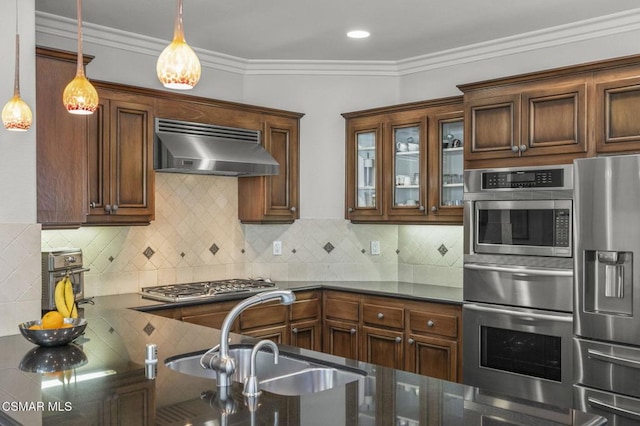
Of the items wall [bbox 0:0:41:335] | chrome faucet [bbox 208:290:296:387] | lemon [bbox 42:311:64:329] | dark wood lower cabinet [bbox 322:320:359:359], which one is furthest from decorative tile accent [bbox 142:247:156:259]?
chrome faucet [bbox 208:290:296:387]

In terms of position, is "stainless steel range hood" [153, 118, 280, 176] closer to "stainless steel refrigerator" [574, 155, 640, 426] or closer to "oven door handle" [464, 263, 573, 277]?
"oven door handle" [464, 263, 573, 277]

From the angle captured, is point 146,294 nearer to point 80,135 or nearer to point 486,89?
point 80,135

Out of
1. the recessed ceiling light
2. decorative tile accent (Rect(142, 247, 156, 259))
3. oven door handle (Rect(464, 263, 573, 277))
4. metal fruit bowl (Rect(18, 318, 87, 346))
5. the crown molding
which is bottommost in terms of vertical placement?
metal fruit bowl (Rect(18, 318, 87, 346))

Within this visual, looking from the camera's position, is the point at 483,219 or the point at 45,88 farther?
the point at 483,219

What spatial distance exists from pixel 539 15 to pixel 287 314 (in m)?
2.66

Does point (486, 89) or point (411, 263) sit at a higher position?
point (486, 89)

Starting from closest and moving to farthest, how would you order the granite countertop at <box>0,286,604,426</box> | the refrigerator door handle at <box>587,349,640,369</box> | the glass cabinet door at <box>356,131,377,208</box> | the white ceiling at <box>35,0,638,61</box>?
the granite countertop at <box>0,286,604,426</box> < the refrigerator door handle at <box>587,349,640,369</box> < the white ceiling at <box>35,0,638,61</box> < the glass cabinet door at <box>356,131,377,208</box>

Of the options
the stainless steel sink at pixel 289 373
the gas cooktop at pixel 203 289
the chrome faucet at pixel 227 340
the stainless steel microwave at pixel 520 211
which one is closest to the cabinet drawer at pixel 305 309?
the gas cooktop at pixel 203 289

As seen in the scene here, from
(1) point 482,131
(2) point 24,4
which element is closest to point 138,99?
(2) point 24,4

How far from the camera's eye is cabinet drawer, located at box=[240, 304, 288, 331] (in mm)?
4295

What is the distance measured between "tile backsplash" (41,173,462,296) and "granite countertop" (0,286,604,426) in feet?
6.48

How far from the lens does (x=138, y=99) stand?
4.12 m

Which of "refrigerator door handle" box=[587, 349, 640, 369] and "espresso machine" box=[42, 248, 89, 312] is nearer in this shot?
"refrigerator door handle" box=[587, 349, 640, 369]

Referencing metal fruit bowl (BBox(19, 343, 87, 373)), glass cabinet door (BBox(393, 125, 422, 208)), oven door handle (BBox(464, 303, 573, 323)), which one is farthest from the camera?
glass cabinet door (BBox(393, 125, 422, 208))
